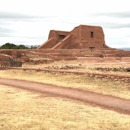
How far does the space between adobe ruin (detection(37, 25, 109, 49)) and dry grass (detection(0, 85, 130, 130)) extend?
33916 mm

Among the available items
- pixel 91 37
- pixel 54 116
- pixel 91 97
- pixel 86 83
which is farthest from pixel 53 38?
pixel 54 116

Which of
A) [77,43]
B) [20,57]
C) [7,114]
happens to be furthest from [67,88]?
[77,43]

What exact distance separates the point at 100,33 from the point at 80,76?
3482 centimetres

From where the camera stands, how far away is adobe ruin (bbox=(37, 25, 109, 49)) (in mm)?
43656

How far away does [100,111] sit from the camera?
713cm

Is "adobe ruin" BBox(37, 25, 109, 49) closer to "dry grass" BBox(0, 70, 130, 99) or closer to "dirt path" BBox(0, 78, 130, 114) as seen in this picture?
"dry grass" BBox(0, 70, 130, 99)

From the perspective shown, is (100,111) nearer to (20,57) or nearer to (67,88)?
(67,88)

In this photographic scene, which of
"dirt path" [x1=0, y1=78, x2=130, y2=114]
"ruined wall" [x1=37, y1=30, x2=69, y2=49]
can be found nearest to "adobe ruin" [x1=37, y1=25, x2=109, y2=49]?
"ruined wall" [x1=37, y1=30, x2=69, y2=49]

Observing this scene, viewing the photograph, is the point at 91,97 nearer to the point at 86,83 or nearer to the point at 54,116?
the point at 86,83

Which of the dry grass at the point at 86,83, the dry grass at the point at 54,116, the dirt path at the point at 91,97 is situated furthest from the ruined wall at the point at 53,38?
the dry grass at the point at 54,116

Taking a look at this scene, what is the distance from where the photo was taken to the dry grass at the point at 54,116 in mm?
5661

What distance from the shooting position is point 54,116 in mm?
6465

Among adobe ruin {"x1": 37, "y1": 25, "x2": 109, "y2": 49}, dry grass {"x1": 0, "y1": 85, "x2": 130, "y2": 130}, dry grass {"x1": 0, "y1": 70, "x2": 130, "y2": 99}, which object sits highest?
adobe ruin {"x1": 37, "y1": 25, "x2": 109, "y2": 49}

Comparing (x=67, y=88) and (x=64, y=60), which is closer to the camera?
(x=67, y=88)
